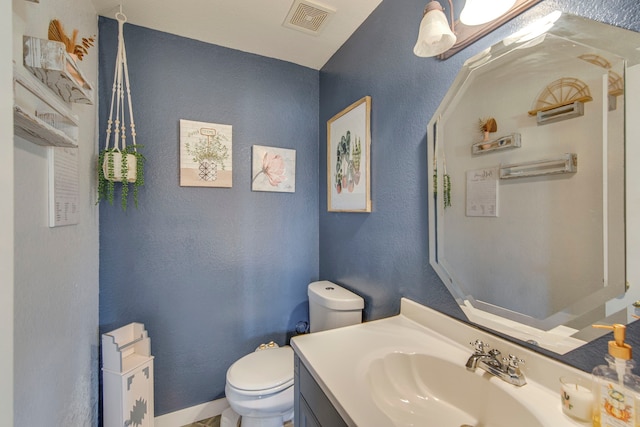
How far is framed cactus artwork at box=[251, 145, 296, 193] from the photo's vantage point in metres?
1.77

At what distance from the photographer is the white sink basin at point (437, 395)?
26.9 inches

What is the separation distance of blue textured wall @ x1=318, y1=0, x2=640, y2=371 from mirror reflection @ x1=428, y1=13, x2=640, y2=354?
0.11 meters

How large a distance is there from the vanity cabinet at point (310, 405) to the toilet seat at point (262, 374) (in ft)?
1.18

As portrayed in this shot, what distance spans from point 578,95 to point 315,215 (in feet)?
4.95

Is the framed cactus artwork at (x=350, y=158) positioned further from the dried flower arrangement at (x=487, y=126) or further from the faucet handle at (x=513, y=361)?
the faucet handle at (x=513, y=361)

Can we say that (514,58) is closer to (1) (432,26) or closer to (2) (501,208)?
(1) (432,26)

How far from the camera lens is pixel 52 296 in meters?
0.92

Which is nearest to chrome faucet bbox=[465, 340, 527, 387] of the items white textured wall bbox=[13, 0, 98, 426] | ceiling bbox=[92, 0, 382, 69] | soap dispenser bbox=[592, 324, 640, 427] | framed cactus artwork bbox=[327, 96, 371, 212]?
soap dispenser bbox=[592, 324, 640, 427]

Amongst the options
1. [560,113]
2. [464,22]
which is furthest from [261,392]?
[464,22]

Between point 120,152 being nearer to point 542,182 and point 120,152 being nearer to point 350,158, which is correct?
point 350,158

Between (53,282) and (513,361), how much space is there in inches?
59.4

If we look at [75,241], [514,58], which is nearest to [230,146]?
[75,241]

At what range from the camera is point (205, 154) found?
5.35 feet
